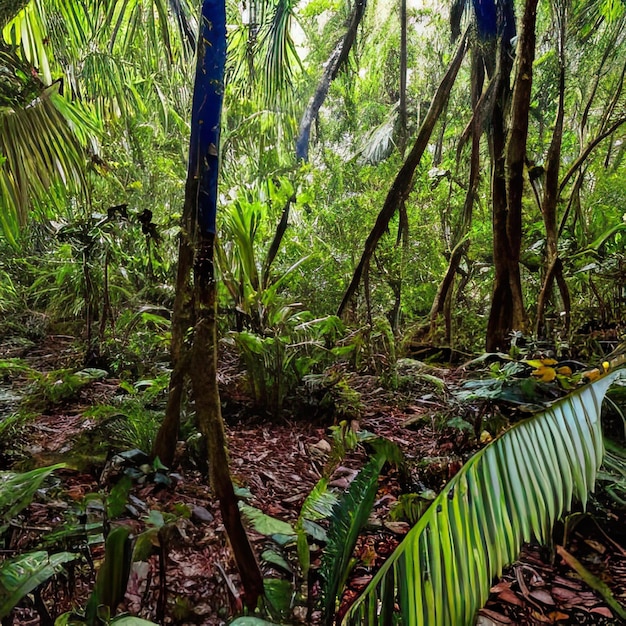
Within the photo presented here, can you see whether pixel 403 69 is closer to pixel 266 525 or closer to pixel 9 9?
pixel 9 9

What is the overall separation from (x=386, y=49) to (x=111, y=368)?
546 cm

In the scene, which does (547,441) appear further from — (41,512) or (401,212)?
(401,212)

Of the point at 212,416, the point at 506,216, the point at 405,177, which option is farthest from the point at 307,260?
the point at 212,416

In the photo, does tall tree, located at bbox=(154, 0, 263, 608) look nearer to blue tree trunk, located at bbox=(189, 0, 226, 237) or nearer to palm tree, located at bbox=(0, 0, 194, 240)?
blue tree trunk, located at bbox=(189, 0, 226, 237)

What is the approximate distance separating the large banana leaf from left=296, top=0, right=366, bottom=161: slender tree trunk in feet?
15.4

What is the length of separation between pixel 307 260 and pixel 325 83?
4.08m

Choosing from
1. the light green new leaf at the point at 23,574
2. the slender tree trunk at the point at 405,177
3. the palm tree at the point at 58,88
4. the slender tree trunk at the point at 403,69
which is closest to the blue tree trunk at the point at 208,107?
the palm tree at the point at 58,88

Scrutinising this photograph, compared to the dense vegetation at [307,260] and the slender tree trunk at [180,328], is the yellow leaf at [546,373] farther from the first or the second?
the slender tree trunk at [180,328]

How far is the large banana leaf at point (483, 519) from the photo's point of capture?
725 millimetres

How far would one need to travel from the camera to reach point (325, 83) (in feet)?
21.1

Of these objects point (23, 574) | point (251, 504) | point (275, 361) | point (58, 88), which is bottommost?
point (251, 504)

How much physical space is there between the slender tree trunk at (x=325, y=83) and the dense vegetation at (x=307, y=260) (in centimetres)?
6

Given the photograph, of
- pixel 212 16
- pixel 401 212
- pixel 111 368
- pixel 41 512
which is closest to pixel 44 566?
pixel 41 512

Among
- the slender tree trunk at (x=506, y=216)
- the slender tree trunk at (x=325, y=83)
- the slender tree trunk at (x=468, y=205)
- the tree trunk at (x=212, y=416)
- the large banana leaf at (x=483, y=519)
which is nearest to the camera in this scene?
the large banana leaf at (x=483, y=519)
